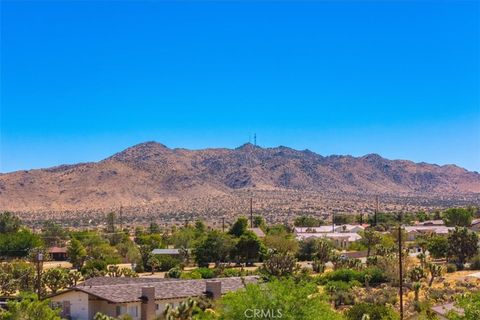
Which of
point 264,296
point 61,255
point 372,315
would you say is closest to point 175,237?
point 61,255

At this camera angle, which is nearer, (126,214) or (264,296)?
(264,296)

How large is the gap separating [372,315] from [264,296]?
13359 mm

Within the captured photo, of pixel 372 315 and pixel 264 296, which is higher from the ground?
pixel 264 296

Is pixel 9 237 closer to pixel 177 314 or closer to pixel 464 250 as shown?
pixel 464 250

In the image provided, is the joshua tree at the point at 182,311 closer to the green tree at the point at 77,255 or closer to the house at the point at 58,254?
the green tree at the point at 77,255

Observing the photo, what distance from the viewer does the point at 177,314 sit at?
28000 mm

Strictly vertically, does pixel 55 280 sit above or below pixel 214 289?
below

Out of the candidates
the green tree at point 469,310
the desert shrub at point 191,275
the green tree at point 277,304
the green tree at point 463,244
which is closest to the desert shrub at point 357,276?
the desert shrub at point 191,275

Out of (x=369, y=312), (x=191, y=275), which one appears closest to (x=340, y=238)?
(x=191, y=275)

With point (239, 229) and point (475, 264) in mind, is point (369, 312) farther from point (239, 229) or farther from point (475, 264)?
point (239, 229)

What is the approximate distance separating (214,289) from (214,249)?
32235 mm

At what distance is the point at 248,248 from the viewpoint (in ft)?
271

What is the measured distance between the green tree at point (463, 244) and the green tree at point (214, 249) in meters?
24.1

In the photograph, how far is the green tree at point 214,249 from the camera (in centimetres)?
8025
